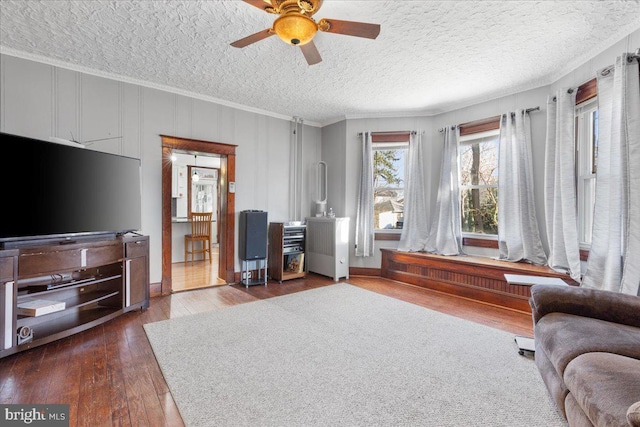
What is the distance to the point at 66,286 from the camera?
8.36ft

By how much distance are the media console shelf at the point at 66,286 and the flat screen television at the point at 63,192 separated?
14 centimetres

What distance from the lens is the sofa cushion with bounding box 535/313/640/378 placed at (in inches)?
52.7

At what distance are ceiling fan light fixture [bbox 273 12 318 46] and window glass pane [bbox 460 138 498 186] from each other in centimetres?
325

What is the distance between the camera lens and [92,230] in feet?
9.12

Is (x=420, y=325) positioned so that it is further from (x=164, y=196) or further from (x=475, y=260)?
(x=164, y=196)

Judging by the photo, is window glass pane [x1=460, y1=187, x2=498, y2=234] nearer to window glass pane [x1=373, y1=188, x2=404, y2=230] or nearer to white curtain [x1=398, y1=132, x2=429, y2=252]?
white curtain [x1=398, y1=132, x2=429, y2=252]

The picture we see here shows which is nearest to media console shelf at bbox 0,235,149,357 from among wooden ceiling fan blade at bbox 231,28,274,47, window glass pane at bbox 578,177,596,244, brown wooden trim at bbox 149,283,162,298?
brown wooden trim at bbox 149,283,162,298

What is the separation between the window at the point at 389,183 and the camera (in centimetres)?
486

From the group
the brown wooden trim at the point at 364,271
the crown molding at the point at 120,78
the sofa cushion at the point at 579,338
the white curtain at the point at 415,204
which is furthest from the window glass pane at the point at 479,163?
the crown molding at the point at 120,78

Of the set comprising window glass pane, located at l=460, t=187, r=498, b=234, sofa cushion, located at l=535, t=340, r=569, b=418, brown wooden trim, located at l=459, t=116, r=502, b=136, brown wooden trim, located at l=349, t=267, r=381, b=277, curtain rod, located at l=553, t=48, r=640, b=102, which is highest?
curtain rod, located at l=553, t=48, r=640, b=102

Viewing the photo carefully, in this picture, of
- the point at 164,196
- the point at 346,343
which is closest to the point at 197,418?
the point at 346,343

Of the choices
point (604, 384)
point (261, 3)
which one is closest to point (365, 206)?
point (261, 3)

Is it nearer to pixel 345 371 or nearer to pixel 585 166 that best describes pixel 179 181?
pixel 345 371

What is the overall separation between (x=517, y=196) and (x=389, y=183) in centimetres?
186
